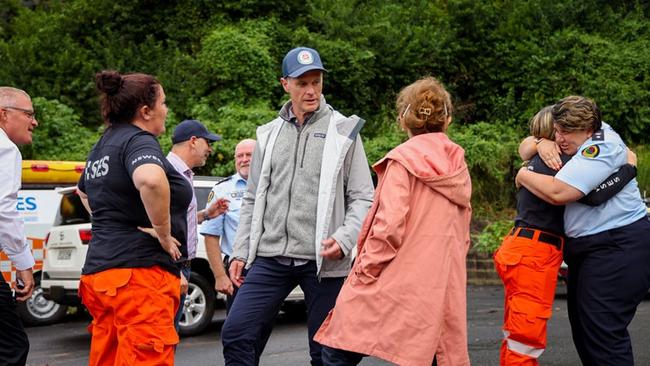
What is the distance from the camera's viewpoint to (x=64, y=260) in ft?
36.3

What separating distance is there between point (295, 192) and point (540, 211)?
60.4 inches

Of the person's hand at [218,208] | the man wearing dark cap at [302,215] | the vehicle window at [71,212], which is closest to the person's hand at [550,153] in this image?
the man wearing dark cap at [302,215]

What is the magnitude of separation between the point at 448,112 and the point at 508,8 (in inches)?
716

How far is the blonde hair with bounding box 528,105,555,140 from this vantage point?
6.31m

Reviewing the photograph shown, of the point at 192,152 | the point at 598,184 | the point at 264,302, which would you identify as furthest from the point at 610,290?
the point at 192,152

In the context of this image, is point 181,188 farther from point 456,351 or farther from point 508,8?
point 508,8

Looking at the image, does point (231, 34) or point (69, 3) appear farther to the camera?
point (69, 3)

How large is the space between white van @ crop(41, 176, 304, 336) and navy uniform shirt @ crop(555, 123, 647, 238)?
18.5 feet

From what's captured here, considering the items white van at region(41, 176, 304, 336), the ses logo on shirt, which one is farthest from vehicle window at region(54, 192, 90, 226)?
the ses logo on shirt

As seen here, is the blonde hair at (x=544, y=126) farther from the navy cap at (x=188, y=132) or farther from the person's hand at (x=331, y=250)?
the navy cap at (x=188, y=132)

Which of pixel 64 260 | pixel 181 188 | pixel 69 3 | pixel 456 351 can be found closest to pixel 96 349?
pixel 181 188

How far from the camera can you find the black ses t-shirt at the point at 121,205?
5.09m

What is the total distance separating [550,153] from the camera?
6070 mm

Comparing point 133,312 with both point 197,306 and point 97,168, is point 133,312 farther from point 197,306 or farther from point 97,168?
point 197,306
